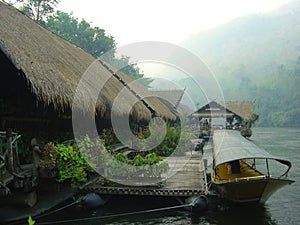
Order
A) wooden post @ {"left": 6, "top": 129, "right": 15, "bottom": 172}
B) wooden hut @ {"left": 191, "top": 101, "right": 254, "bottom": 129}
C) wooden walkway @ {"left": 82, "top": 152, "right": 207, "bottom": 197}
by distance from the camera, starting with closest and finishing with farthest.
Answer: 1. wooden post @ {"left": 6, "top": 129, "right": 15, "bottom": 172}
2. wooden walkway @ {"left": 82, "top": 152, "right": 207, "bottom": 197}
3. wooden hut @ {"left": 191, "top": 101, "right": 254, "bottom": 129}

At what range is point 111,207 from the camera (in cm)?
759

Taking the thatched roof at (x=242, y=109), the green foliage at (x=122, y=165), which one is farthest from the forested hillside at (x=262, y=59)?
the green foliage at (x=122, y=165)

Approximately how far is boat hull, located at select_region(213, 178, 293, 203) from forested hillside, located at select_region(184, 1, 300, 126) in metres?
38.5

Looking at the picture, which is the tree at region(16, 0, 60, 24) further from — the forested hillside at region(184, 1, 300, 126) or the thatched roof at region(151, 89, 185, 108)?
the forested hillside at region(184, 1, 300, 126)

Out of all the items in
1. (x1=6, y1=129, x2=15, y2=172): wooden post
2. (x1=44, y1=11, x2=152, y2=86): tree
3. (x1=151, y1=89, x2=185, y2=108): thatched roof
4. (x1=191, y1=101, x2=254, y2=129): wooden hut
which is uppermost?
(x1=44, y1=11, x2=152, y2=86): tree

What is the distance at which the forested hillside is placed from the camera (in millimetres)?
62053

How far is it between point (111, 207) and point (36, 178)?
2206mm

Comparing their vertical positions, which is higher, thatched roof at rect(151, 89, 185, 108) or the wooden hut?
thatched roof at rect(151, 89, 185, 108)

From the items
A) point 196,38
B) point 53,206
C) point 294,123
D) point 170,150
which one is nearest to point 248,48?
point 196,38

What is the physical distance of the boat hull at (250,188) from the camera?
22.4ft

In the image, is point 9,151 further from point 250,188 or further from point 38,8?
point 38,8

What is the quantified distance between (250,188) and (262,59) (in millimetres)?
93268

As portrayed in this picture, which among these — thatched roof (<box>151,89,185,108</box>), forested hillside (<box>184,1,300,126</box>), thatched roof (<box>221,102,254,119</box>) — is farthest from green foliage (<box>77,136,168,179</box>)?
forested hillside (<box>184,1,300,126</box>)

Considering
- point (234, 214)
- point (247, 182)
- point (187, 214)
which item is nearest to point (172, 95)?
point (234, 214)
